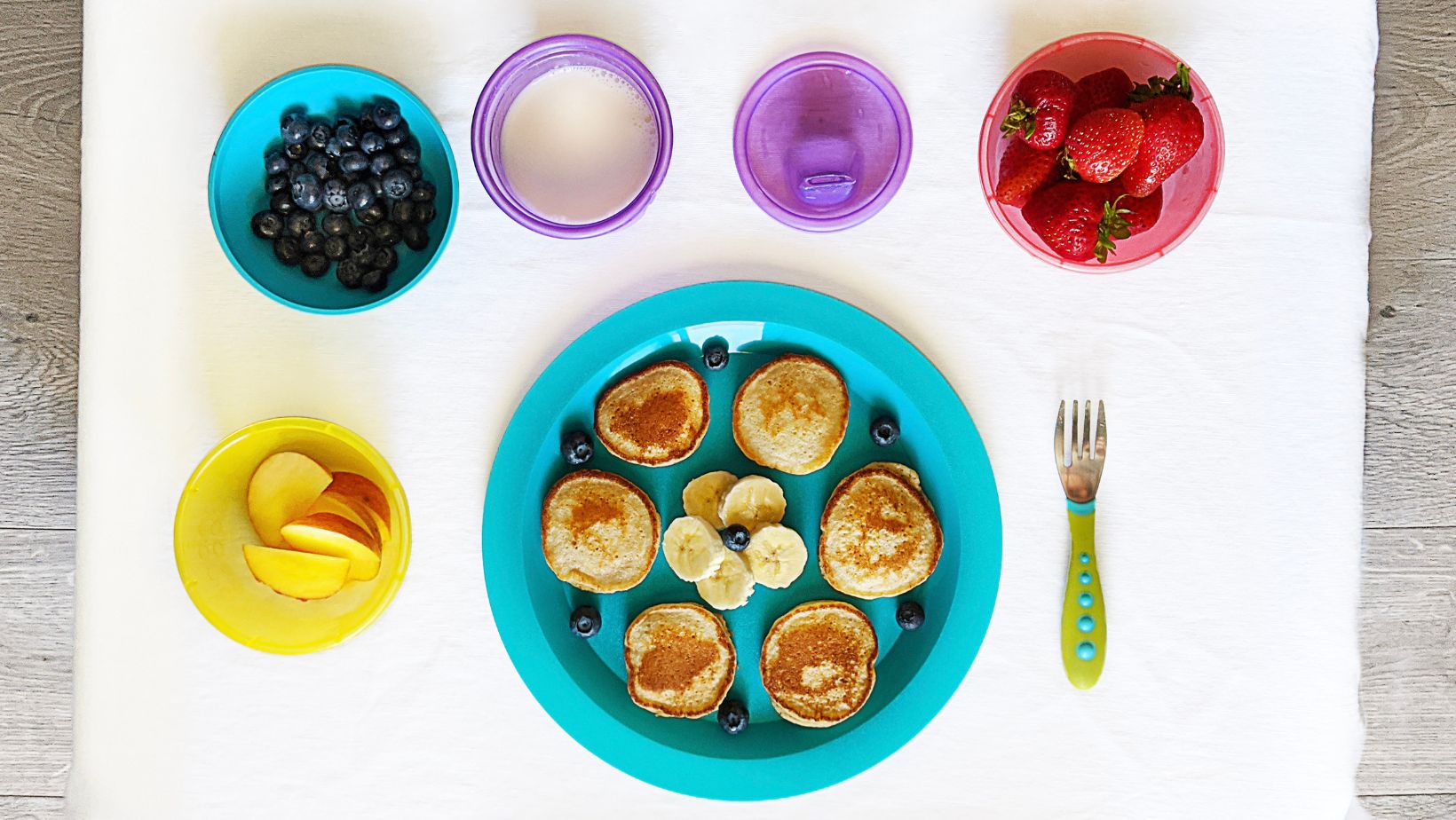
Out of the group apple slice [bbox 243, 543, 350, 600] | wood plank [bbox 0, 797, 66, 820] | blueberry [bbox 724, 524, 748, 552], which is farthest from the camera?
wood plank [bbox 0, 797, 66, 820]

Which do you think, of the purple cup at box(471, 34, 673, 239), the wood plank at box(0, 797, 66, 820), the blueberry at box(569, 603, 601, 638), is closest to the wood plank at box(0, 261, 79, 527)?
the wood plank at box(0, 797, 66, 820)

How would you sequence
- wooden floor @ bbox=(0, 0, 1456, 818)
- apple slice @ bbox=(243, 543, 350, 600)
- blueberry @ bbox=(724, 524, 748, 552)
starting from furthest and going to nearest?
wooden floor @ bbox=(0, 0, 1456, 818) → blueberry @ bbox=(724, 524, 748, 552) → apple slice @ bbox=(243, 543, 350, 600)

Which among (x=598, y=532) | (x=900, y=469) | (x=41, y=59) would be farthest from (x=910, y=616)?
(x=41, y=59)

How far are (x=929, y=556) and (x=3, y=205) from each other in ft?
4.71

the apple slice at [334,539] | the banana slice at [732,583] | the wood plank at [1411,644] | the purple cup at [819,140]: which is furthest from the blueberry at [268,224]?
the wood plank at [1411,644]

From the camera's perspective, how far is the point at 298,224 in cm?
107

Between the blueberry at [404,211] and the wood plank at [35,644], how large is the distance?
0.81 metres

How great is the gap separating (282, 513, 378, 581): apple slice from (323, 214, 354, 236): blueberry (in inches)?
13.2

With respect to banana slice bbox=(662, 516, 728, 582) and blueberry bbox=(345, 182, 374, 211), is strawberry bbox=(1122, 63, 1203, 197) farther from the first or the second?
blueberry bbox=(345, 182, 374, 211)

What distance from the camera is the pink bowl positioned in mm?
1085

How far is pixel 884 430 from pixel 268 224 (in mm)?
784

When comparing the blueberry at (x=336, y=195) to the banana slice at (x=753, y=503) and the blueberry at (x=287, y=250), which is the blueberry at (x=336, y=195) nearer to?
the blueberry at (x=287, y=250)

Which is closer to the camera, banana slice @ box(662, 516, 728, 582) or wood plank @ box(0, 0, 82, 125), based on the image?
banana slice @ box(662, 516, 728, 582)

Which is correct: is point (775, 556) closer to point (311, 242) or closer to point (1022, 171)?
point (1022, 171)
